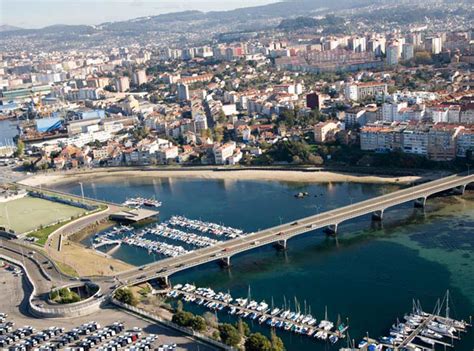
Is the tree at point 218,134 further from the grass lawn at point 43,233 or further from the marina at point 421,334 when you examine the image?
the marina at point 421,334

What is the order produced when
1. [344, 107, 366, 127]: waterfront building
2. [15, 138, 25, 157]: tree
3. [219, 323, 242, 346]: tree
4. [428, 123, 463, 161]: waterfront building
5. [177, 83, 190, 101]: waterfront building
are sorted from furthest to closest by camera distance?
[177, 83, 190, 101]: waterfront building, [15, 138, 25, 157]: tree, [344, 107, 366, 127]: waterfront building, [428, 123, 463, 161]: waterfront building, [219, 323, 242, 346]: tree

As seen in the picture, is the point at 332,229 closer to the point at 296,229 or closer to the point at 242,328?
the point at 296,229

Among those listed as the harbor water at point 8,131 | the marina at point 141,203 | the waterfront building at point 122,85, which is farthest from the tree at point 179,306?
the waterfront building at point 122,85

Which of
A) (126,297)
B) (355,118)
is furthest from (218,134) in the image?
(126,297)

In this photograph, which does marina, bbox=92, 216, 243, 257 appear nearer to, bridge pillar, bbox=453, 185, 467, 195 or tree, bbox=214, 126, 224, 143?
bridge pillar, bbox=453, 185, 467, 195

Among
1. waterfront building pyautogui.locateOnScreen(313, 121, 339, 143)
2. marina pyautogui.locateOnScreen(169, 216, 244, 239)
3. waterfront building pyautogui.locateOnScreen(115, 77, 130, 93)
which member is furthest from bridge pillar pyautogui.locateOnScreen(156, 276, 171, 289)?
waterfront building pyautogui.locateOnScreen(115, 77, 130, 93)

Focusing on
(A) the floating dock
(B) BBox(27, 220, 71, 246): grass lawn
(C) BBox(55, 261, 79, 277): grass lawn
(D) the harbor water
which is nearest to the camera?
(C) BBox(55, 261, 79, 277): grass lawn

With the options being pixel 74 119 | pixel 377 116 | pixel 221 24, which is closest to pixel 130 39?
pixel 221 24

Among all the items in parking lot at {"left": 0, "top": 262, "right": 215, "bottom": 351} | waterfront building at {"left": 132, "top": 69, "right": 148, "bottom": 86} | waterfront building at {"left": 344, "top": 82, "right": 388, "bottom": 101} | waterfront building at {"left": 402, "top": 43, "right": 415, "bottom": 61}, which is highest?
waterfront building at {"left": 402, "top": 43, "right": 415, "bottom": 61}
